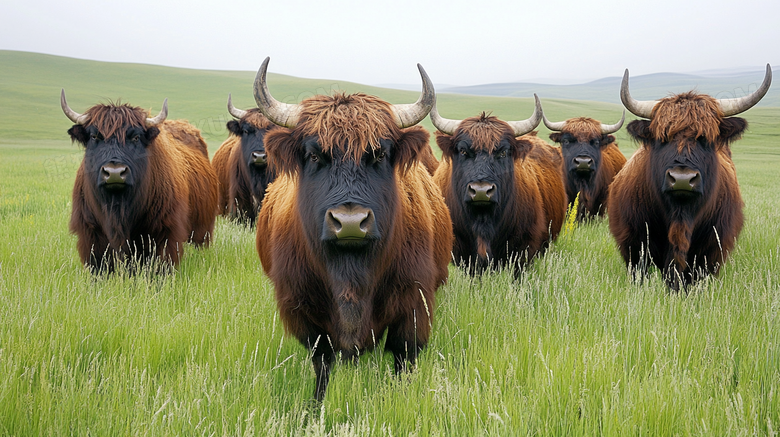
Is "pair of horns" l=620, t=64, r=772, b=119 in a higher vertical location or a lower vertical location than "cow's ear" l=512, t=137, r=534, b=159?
higher

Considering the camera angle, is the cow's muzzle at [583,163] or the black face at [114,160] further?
the cow's muzzle at [583,163]

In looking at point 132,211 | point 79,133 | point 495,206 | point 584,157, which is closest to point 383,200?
point 495,206

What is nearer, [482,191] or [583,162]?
[482,191]

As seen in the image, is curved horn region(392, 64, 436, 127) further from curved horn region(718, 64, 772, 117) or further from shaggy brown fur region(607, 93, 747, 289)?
curved horn region(718, 64, 772, 117)

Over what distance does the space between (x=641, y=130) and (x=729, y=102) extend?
95 centimetres

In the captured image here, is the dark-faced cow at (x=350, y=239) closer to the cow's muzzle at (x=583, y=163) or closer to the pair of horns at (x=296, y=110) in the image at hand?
the pair of horns at (x=296, y=110)

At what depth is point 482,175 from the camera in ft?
18.5

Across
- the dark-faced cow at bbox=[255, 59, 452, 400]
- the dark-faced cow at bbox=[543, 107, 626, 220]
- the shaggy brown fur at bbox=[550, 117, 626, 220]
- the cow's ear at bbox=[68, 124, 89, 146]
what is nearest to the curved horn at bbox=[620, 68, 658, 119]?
the dark-faced cow at bbox=[255, 59, 452, 400]

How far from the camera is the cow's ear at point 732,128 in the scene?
199 inches

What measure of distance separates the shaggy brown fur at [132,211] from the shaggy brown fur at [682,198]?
5383 millimetres

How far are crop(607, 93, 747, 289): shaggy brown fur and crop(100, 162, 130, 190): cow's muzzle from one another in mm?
5555

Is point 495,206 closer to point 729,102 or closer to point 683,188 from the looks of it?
point 683,188

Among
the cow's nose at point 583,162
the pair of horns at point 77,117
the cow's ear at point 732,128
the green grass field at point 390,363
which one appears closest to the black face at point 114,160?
the pair of horns at point 77,117

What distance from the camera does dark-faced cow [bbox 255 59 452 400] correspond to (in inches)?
121
